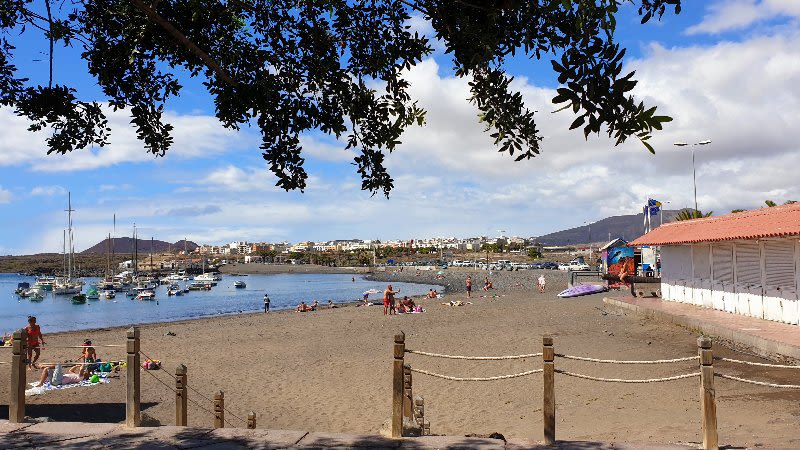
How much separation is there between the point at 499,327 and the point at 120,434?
54.9 ft

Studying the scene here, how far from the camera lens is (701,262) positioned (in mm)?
20219

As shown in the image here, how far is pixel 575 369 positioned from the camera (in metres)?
13.1

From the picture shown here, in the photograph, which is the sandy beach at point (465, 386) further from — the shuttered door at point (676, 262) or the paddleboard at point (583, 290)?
the paddleboard at point (583, 290)

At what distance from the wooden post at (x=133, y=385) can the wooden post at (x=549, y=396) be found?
14.8ft

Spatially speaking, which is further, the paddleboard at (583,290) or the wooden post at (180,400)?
the paddleboard at (583,290)

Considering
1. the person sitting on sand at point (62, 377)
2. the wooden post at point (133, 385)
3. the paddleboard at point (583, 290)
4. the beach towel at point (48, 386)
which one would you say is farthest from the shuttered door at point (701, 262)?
the person sitting on sand at point (62, 377)

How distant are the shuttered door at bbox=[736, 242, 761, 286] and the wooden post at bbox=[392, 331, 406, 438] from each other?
45.5 feet

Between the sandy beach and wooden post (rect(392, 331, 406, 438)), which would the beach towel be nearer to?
the sandy beach

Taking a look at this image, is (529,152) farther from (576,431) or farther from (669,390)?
(669,390)

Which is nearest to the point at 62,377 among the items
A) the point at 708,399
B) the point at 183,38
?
the point at 183,38

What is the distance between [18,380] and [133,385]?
1474 millimetres

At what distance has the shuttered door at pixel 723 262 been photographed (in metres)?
18.1

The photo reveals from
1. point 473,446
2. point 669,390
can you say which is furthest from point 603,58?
point 669,390

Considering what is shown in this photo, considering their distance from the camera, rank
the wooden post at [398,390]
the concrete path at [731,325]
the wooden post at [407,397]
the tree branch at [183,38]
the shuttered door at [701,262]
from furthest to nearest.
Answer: the shuttered door at [701,262] < the concrete path at [731,325] < the wooden post at [407,397] < the wooden post at [398,390] < the tree branch at [183,38]
